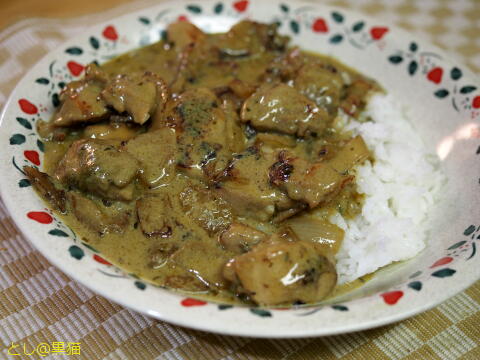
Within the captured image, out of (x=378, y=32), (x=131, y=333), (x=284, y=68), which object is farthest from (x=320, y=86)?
(x=131, y=333)

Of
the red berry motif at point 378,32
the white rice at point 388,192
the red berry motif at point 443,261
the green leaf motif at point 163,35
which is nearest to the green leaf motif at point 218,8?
the green leaf motif at point 163,35

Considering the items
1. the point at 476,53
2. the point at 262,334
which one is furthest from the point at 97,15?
the point at 262,334

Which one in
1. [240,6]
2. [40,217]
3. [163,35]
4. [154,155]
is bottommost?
[40,217]

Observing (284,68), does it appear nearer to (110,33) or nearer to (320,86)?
(320,86)

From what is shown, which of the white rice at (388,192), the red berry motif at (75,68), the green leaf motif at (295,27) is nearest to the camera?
the white rice at (388,192)

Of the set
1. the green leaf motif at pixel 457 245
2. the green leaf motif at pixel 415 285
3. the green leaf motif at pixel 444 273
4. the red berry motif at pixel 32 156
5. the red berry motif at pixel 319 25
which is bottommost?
the green leaf motif at pixel 457 245

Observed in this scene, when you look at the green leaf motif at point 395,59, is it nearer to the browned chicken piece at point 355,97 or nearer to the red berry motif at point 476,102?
the browned chicken piece at point 355,97
